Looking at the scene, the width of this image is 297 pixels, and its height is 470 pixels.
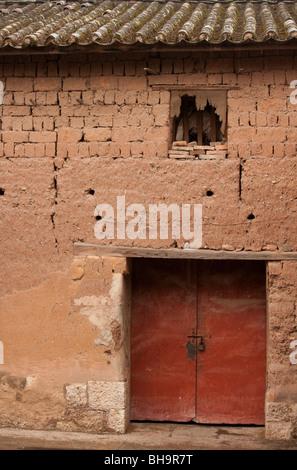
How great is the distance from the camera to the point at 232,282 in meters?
7.62

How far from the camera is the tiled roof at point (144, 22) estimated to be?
6898 mm

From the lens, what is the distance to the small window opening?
7.46 meters

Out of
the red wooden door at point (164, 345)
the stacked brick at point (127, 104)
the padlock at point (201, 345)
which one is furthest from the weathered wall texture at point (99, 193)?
Answer: the padlock at point (201, 345)

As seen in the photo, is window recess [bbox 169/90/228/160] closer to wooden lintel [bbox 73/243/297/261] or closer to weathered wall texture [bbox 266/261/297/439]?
wooden lintel [bbox 73/243/297/261]

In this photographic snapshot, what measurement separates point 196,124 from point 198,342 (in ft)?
8.60

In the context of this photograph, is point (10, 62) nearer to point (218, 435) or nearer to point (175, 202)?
point (175, 202)

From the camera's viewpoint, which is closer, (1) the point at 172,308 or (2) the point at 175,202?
(2) the point at 175,202

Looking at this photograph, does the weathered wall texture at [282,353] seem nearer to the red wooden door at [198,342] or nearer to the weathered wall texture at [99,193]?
the weathered wall texture at [99,193]

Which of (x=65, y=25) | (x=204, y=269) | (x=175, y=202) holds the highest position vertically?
(x=65, y=25)

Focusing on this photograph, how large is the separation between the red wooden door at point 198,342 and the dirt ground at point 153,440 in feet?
0.87

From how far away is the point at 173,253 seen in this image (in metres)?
7.14

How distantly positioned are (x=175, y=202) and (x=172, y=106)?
1137 mm
